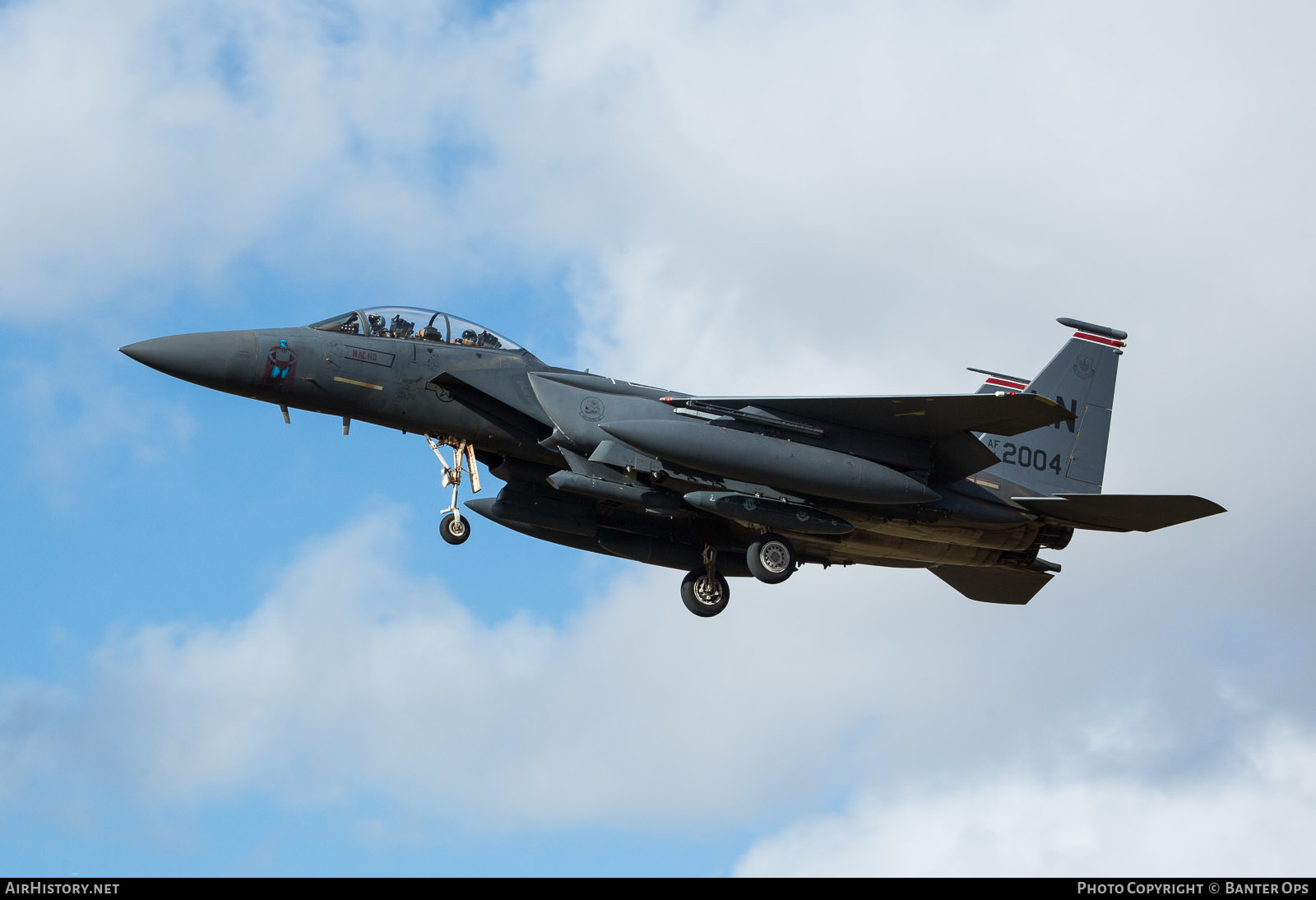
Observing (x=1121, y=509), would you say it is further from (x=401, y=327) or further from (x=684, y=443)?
(x=401, y=327)

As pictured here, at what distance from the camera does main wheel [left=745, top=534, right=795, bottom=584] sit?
19.3m

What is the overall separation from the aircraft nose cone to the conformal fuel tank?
16.4ft

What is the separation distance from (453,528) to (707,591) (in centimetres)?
448

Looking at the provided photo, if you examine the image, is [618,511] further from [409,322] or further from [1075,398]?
[1075,398]

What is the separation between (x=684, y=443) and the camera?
1769 centimetres

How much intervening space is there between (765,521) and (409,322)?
19.2 ft

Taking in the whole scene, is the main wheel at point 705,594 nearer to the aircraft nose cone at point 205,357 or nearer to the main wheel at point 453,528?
the main wheel at point 453,528

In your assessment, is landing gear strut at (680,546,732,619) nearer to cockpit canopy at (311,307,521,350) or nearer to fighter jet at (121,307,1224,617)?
fighter jet at (121,307,1224,617)

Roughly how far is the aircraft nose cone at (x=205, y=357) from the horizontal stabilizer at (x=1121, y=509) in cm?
1133

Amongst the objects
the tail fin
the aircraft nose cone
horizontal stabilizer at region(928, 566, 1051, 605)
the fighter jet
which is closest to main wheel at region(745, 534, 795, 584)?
the fighter jet

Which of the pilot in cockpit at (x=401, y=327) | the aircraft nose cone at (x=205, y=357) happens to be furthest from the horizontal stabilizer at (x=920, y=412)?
the aircraft nose cone at (x=205, y=357)
